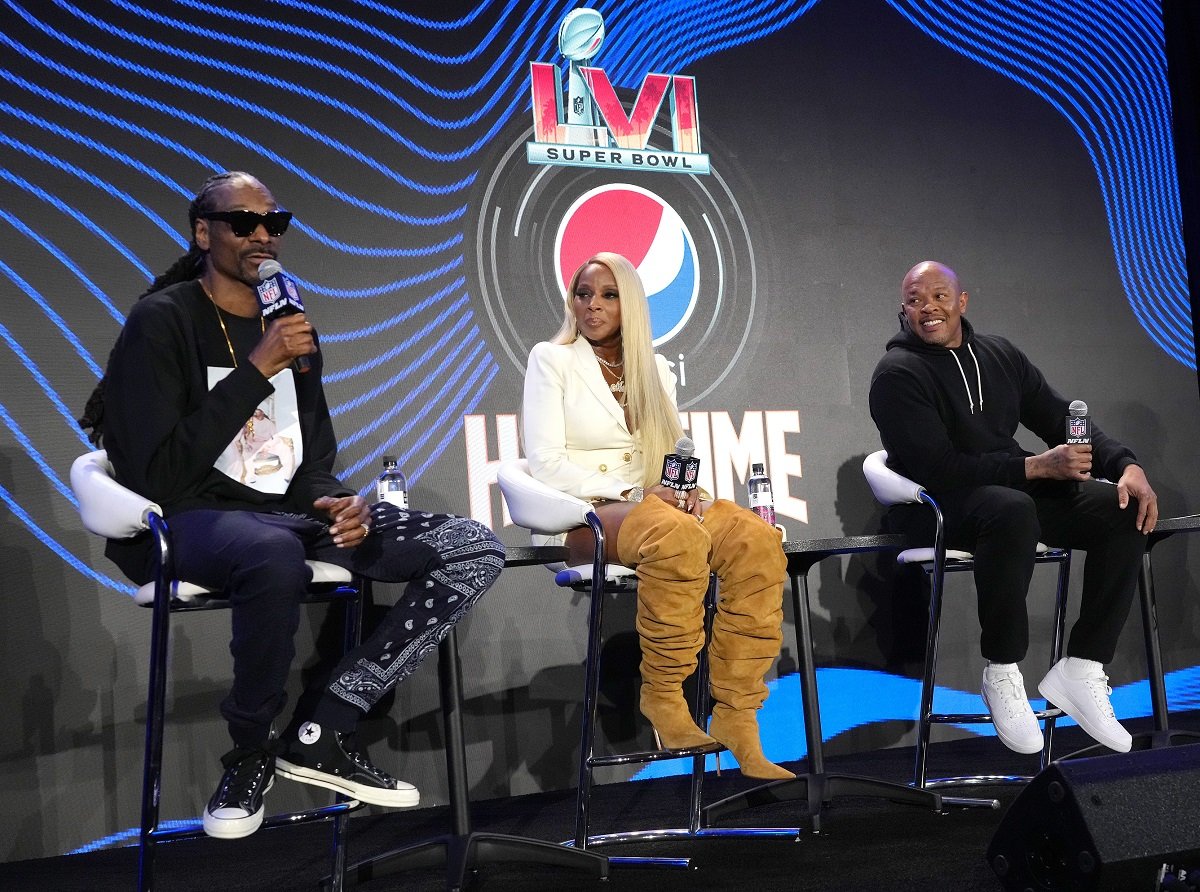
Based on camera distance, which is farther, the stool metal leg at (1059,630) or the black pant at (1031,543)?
the stool metal leg at (1059,630)

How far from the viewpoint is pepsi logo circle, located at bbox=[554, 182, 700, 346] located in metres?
4.19

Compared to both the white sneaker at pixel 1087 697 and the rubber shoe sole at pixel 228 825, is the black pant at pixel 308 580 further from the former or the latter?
the white sneaker at pixel 1087 697

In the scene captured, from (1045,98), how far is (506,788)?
3.72 metres

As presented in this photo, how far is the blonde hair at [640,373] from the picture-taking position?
321cm

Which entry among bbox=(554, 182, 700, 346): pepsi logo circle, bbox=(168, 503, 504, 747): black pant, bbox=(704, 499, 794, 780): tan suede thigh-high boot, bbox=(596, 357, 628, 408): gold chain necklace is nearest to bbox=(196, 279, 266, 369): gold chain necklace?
bbox=(168, 503, 504, 747): black pant

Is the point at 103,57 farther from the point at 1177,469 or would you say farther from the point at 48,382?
the point at 1177,469

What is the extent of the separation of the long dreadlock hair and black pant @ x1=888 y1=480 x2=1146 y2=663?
211 cm

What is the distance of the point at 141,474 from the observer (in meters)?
2.30

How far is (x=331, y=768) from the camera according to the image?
84.7 inches

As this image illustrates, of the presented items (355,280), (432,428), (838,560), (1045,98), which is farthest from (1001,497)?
(1045,98)

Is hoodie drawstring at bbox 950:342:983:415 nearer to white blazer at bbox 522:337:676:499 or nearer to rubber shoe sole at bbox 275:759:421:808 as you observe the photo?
white blazer at bbox 522:337:676:499

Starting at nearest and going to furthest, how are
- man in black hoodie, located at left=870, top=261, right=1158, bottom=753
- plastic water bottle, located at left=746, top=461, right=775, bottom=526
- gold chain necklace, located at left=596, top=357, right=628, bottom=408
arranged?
Result: 1. man in black hoodie, located at left=870, top=261, right=1158, bottom=753
2. gold chain necklace, located at left=596, top=357, right=628, bottom=408
3. plastic water bottle, located at left=746, top=461, right=775, bottom=526

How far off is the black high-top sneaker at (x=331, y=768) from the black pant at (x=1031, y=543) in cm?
175

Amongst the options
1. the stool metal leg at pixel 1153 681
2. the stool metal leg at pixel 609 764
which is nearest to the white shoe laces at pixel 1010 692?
the stool metal leg at pixel 1153 681
